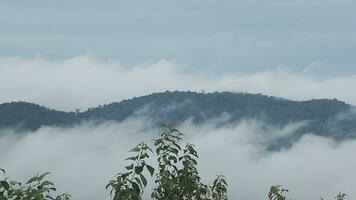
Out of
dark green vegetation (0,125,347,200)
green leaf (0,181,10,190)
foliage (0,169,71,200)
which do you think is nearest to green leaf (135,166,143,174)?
dark green vegetation (0,125,347,200)

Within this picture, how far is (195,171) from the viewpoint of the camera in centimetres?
1025

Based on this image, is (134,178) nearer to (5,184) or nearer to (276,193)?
(5,184)

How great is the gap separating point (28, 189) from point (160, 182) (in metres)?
2.75

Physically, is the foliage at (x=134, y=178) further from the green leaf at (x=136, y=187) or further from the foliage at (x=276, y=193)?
the foliage at (x=276, y=193)

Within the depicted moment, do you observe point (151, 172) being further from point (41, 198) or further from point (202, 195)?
point (202, 195)

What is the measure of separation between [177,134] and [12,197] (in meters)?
3.24

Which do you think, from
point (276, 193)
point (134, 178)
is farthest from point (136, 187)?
point (276, 193)

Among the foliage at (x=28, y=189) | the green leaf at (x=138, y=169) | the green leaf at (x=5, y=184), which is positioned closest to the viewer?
the green leaf at (x=5, y=184)

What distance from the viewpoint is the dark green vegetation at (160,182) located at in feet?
25.0

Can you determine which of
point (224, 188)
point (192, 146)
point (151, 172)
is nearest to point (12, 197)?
point (151, 172)

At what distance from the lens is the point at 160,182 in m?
10.0

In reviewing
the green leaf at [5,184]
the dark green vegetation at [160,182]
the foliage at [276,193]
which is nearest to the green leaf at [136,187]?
the dark green vegetation at [160,182]

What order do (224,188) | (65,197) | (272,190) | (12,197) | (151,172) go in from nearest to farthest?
(12,197) < (151,172) < (65,197) < (224,188) < (272,190)

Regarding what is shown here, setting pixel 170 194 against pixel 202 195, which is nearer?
pixel 170 194
